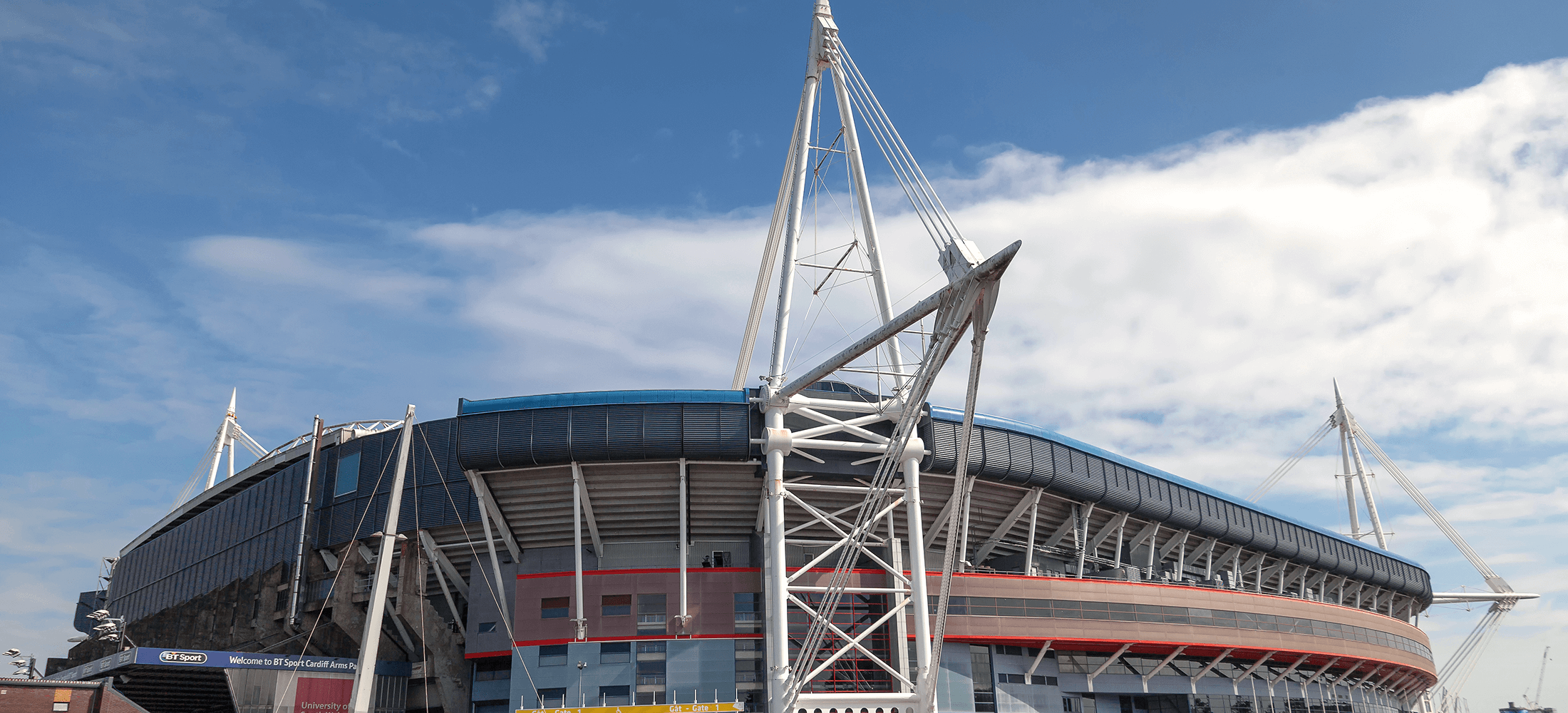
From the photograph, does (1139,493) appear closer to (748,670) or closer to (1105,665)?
(1105,665)

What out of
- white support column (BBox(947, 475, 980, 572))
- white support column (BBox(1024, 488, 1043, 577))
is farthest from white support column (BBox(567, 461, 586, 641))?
white support column (BBox(1024, 488, 1043, 577))

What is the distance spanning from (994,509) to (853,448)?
1750 centimetres

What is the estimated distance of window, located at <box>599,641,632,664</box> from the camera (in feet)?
183

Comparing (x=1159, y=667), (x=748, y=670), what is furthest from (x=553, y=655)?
(x=1159, y=667)

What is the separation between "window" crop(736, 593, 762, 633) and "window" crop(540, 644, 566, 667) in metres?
9.19

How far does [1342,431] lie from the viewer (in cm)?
12569

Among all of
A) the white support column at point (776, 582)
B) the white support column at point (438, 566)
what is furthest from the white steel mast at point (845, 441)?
the white support column at point (438, 566)

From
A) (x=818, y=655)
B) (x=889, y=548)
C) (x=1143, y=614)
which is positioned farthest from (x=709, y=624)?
(x=1143, y=614)

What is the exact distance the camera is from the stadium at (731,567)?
50.8 metres

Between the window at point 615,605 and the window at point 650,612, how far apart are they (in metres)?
0.53

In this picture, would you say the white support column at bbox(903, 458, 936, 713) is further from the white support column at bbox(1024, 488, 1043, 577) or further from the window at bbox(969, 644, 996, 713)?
the white support column at bbox(1024, 488, 1043, 577)

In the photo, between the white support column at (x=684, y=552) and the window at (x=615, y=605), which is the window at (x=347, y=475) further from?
the white support column at (x=684, y=552)

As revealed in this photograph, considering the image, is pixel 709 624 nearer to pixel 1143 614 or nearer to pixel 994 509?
pixel 994 509

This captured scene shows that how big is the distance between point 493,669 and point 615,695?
845cm
